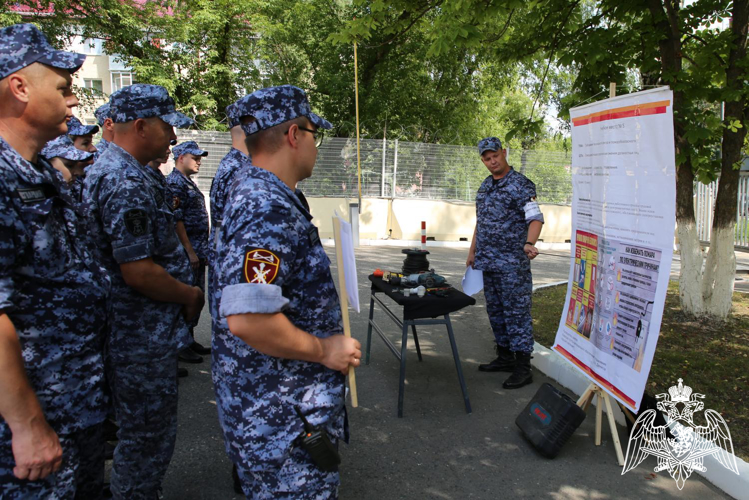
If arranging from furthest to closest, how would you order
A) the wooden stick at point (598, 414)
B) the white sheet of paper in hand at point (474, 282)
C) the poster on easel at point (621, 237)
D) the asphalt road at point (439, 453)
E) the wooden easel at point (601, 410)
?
the white sheet of paper in hand at point (474, 282) → the wooden stick at point (598, 414) → the wooden easel at point (601, 410) → the asphalt road at point (439, 453) → the poster on easel at point (621, 237)

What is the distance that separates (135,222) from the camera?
7.14ft

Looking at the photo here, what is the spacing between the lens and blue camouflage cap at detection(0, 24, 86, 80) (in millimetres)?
1538

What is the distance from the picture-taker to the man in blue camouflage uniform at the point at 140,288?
7.19 feet

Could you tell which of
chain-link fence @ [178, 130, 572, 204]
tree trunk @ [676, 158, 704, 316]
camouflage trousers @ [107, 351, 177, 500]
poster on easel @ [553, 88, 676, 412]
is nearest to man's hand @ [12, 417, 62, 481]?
camouflage trousers @ [107, 351, 177, 500]

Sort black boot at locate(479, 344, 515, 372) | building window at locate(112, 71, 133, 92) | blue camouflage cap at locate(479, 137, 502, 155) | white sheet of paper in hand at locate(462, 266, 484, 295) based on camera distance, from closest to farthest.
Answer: blue camouflage cap at locate(479, 137, 502, 155)
black boot at locate(479, 344, 515, 372)
white sheet of paper in hand at locate(462, 266, 484, 295)
building window at locate(112, 71, 133, 92)

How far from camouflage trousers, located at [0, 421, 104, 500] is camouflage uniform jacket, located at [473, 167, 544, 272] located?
11.7 ft

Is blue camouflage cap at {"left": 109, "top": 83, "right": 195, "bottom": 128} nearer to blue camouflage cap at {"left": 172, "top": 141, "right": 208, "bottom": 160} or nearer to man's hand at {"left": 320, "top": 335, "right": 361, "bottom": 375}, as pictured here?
man's hand at {"left": 320, "top": 335, "right": 361, "bottom": 375}

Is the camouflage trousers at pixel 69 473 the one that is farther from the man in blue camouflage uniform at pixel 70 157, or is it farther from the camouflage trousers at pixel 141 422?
the man in blue camouflage uniform at pixel 70 157

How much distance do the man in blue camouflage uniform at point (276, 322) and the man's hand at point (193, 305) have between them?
0.78 m

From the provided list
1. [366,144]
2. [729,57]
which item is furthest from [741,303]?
[366,144]

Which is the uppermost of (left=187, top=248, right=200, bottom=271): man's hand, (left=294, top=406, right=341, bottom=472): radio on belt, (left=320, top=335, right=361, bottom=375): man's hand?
(left=320, top=335, right=361, bottom=375): man's hand

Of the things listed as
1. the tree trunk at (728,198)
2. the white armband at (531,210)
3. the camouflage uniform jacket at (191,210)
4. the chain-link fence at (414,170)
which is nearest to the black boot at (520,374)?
the white armband at (531,210)

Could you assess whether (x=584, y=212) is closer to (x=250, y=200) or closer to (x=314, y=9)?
(x=250, y=200)

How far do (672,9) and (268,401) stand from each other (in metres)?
5.46
